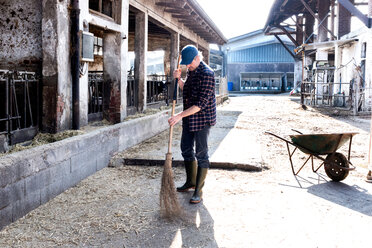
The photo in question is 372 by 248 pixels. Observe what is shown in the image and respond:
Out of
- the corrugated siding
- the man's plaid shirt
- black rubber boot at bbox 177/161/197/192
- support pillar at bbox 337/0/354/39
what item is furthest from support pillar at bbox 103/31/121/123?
the corrugated siding

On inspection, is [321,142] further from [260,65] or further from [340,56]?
[260,65]

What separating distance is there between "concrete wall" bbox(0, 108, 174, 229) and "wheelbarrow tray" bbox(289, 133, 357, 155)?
294 centimetres

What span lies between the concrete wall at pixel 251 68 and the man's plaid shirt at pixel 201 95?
40573 mm

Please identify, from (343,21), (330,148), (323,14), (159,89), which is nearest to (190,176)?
(330,148)

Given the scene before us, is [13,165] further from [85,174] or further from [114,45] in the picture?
[114,45]

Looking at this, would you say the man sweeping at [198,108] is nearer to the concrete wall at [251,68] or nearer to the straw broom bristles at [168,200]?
the straw broom bristles at [168,200]

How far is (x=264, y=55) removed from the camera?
44250mm

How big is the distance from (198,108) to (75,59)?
260 centimetres

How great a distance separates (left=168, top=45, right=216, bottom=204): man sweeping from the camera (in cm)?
438

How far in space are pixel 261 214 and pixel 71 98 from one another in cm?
353

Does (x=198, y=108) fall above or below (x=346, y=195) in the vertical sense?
above

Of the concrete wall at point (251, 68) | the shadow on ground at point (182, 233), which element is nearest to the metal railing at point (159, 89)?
the shadow on ground at point (182, 233)

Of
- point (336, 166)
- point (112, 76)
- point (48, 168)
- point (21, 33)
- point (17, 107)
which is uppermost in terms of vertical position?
point (21, 33)

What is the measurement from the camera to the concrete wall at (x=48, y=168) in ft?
12.1
